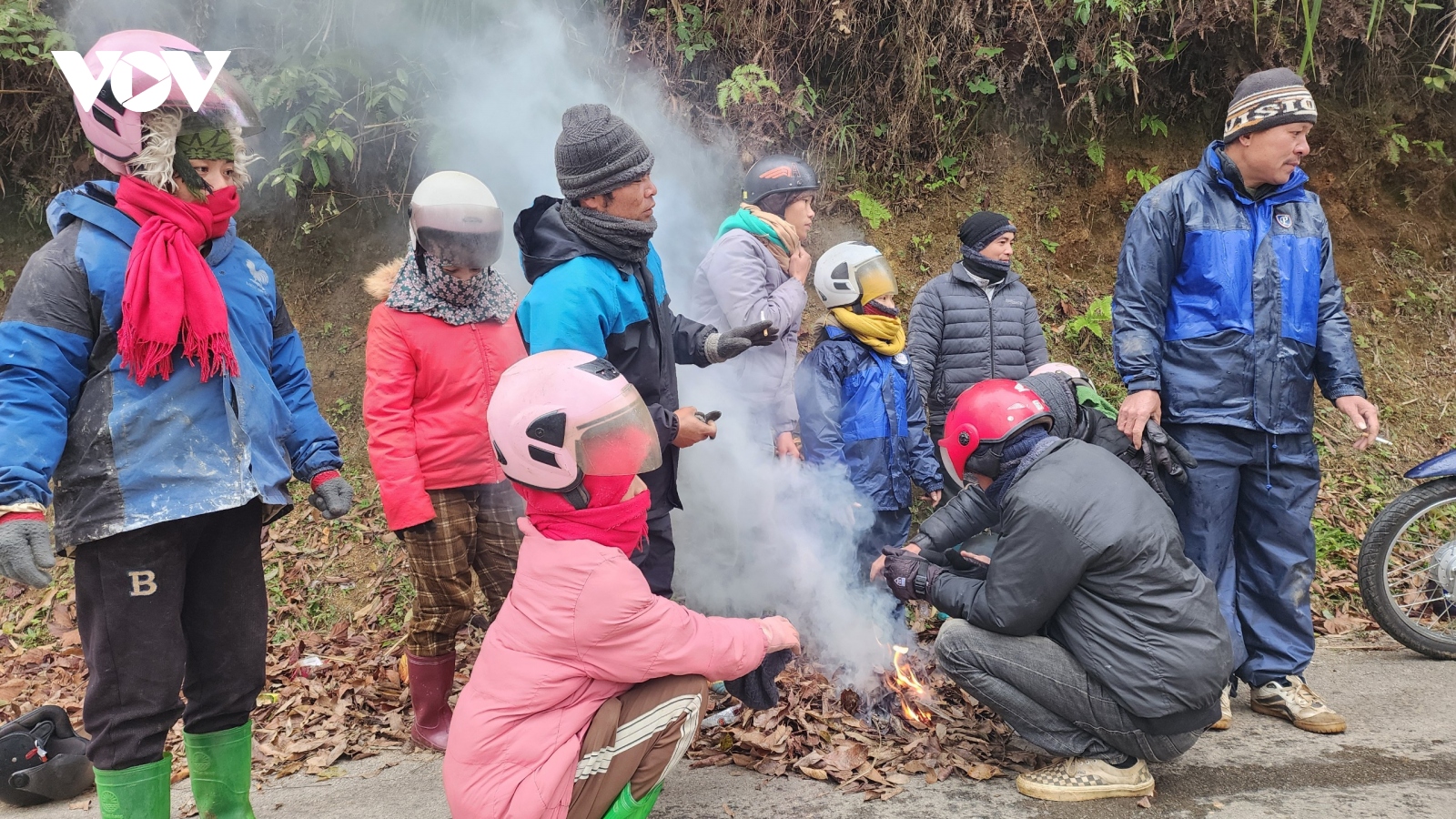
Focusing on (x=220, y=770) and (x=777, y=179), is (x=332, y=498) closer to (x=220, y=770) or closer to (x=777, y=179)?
(x=220, y=770)

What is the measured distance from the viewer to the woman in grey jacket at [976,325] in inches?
228

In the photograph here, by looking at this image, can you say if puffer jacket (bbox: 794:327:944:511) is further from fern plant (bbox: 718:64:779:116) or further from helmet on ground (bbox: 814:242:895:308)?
fern plant (bbox: 718:64:779:116)

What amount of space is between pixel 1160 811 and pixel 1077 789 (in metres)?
0.29

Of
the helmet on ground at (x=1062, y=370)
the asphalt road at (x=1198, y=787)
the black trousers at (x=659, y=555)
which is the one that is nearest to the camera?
the asphalt road at (x=1198, y=787)

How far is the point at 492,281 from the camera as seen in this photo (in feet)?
14.6

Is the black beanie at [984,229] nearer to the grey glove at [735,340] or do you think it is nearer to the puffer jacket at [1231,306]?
the puffer jacket at [1231,306]

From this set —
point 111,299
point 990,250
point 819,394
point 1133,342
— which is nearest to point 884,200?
point 990,250

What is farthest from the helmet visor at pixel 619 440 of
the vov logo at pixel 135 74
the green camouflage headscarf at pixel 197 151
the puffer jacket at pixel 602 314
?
the vov logo at pixel 135 74

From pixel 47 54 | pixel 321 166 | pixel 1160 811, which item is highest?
pixel 47 54

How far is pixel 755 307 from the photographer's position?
200 inches

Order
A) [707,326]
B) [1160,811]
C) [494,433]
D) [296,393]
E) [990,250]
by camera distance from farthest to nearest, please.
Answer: [990,250] < [707,326] < [296,393] < [1160,811] < [494,433]

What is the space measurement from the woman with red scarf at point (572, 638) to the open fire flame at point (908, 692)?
138 cm

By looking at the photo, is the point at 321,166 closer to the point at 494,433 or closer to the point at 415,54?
the point at 415,54

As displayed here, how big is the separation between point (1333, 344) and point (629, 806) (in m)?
3.74
